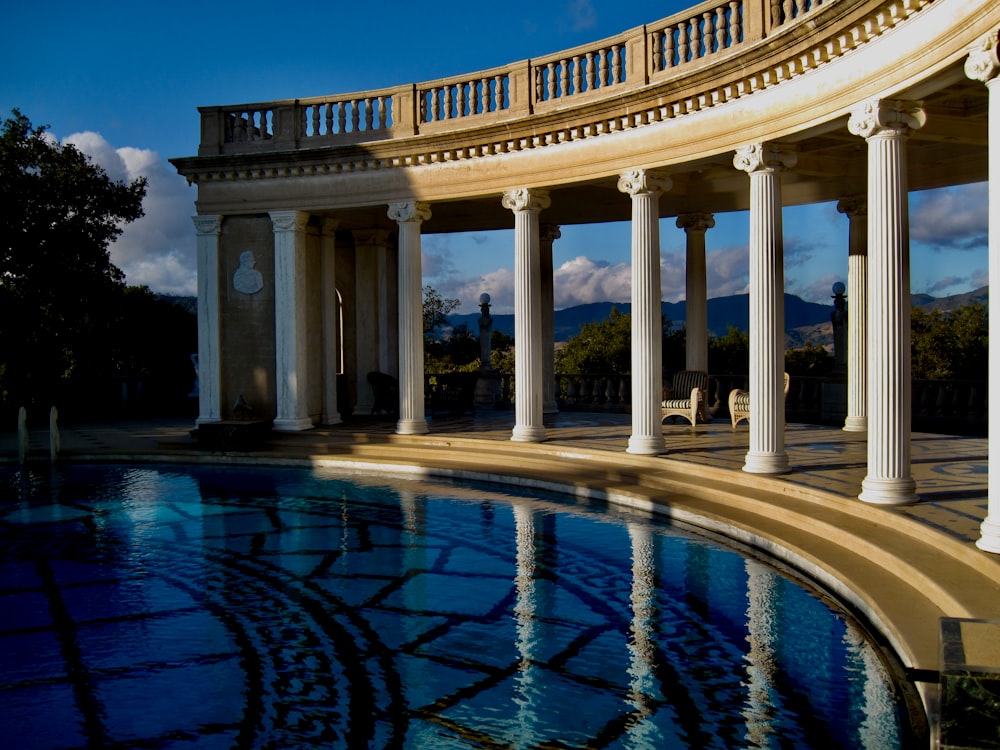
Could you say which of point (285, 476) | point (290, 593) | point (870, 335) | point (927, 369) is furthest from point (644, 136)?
point (927, 369)

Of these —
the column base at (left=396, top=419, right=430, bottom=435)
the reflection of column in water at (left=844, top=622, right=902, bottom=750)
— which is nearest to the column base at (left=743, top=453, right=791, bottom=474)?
the reflection of column in water at (left=844, top=622, right=902, bottom=750)

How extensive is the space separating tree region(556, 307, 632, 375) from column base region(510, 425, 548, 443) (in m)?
38.6

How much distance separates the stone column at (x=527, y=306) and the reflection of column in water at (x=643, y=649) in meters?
7.44

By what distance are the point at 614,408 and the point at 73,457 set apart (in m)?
14.7

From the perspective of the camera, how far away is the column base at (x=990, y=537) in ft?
28.5

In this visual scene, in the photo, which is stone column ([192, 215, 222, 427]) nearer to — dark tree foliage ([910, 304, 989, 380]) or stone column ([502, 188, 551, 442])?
stone column ([502, 188, 551, 442])

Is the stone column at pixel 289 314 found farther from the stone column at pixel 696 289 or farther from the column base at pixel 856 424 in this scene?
the column base at pixel 856 424

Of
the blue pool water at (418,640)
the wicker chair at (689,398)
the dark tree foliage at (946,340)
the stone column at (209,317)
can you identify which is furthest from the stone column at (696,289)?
the dark tree foliage at (946,340)

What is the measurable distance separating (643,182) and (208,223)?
37.1 feet

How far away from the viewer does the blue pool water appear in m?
6.28

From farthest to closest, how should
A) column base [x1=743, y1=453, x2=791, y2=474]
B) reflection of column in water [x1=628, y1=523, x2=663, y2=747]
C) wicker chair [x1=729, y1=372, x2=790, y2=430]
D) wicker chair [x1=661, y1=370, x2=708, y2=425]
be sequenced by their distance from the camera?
wicker chair [x1=661, y1=370, x2=708, y2=425] → wicker chair [x1=729, y1=372, x2=790, y2=430] → column base [x1=743, y1=453, x2=791, y2=474] → reflection of column in water [x1=628, y1=523, x2=663, y2=747]

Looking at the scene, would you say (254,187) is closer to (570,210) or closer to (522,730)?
(570,210)

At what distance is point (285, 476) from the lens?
18.3 m

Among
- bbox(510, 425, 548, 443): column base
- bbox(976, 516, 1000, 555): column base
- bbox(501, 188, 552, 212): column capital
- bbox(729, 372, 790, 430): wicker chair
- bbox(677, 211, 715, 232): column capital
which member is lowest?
bbox(976, 516, 1000, 555): column base
